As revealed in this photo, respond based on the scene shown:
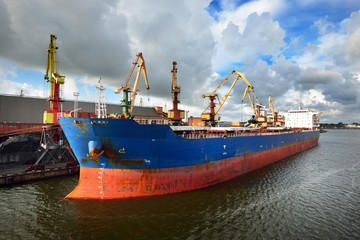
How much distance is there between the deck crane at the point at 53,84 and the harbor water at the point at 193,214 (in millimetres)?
11885

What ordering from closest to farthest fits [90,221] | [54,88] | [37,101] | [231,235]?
[231,235] < [90,221] < [54,88] < [37,101]

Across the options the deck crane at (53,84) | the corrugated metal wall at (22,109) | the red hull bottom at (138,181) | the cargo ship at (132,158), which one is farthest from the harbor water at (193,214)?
the corrugated metal wall at (22,109)

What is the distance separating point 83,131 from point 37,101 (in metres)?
33.0

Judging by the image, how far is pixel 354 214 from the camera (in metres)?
13.3

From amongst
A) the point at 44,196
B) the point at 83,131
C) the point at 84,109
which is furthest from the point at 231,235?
the point at 84,109

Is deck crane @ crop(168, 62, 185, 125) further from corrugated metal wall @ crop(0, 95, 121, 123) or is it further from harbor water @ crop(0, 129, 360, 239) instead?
corrugated metal wall @ crop(0, 95, 121, 123)

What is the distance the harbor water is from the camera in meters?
10.6

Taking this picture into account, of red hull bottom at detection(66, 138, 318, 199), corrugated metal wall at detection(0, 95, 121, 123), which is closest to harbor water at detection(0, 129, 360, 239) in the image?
red hull bottom at detection(66, 138, 318, 199)

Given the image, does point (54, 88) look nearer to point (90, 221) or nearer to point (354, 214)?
point (90, 221)

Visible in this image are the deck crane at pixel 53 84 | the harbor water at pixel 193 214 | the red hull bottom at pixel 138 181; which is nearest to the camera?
the harbor water at pixel 193 214

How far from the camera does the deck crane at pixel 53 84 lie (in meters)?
26.4

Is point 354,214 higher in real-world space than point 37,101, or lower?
lower

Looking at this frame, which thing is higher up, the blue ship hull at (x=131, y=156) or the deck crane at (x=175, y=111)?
the deck crane at (x=175, y=111)

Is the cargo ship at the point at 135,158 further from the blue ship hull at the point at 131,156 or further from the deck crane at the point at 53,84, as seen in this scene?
the deck crane at the point at 53,84
